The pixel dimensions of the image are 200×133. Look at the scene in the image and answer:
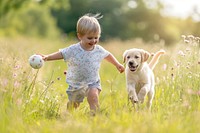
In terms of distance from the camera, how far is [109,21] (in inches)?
3046

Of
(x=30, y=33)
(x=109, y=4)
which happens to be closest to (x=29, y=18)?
(x=30, y=33)

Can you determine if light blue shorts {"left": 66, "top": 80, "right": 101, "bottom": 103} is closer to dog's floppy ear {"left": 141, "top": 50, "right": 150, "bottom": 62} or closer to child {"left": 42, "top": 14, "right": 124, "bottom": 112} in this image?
child {"left": 42, "top": 14, "right": 124, "bottom": 112}

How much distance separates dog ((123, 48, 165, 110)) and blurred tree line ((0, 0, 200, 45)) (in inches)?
2171

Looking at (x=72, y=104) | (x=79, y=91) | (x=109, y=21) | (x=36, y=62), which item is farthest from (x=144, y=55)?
(x=109, y=21)

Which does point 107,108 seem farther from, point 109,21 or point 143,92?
Answer: point 109,21

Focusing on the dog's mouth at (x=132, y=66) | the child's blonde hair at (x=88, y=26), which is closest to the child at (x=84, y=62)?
the child's blonde hair at (x=88, y=26)

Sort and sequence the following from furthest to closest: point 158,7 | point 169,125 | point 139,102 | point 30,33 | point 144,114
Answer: point 158,7
point 30,33
point 139,102
point 144,114
point 169,125

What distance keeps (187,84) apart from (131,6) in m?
79.9

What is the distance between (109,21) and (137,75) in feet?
229

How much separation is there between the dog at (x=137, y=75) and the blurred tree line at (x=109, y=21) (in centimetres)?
5514

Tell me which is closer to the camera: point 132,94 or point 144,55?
point 132,94

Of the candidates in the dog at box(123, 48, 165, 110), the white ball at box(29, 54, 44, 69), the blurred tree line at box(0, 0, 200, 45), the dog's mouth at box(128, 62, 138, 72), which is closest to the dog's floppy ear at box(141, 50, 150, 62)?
the dog at box(123, 48, 165, 110)

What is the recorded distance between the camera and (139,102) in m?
7.48

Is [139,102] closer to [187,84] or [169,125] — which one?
[187,84]
